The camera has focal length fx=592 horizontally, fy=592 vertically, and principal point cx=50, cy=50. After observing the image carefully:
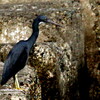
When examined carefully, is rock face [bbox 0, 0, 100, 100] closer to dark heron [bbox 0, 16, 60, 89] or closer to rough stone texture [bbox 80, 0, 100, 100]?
rough stone texture [bbox 80, 0, 100, 100]

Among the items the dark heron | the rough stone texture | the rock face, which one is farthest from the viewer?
the rough stone texture

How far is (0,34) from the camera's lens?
13.7 meters

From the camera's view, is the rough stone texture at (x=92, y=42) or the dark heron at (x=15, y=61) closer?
the dark heron at (x=15, y=61)

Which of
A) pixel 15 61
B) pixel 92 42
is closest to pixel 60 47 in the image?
pixel 15 61

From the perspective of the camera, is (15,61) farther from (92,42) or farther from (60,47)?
(92,42)

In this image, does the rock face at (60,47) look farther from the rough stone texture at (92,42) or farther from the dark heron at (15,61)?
the dark heron at (15,61)

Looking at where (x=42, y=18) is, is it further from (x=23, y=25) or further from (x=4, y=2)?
(x=4, y=2)

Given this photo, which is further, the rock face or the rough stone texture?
the rough stone texture

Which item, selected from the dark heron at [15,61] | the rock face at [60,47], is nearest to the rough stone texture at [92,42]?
the rock face at [60,47]

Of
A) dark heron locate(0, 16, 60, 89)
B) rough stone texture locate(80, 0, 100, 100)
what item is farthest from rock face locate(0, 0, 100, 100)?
dark heron locate(0, 16, 60, 89)

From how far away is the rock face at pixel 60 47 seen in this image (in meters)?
11.1

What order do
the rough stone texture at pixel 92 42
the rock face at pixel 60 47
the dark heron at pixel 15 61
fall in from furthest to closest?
the rough stone texture at pixel 92 42 → the rock face at pixel 60 47 → the dark heron at pixel 15 61

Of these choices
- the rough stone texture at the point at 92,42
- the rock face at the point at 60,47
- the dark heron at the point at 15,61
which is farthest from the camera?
the rough stone texture at the point at 92,42

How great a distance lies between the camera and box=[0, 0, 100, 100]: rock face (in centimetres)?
1109
